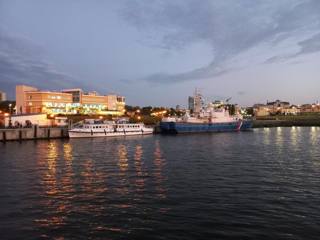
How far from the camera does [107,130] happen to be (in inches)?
3329

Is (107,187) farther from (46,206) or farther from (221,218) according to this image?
(221,218)

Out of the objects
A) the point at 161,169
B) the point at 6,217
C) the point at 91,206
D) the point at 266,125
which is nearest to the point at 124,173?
the point at 161,169

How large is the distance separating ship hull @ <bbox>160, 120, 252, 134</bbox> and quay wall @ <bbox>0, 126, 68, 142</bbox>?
32.0 meters

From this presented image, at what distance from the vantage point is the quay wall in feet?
232

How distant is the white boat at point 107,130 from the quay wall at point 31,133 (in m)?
3.82

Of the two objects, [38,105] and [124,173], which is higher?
[38,105]

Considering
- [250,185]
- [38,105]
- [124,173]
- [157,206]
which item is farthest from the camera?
[38,105]

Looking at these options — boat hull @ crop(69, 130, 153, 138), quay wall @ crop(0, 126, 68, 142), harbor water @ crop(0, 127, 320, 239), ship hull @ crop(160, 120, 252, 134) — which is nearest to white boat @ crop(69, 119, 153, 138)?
boat hull @ crop(69, 130, 153, 138)

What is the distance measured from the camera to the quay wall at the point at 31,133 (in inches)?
2781

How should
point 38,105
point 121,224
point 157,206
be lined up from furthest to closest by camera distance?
1. point 38,105
2. point 157,206
3. point 121,224

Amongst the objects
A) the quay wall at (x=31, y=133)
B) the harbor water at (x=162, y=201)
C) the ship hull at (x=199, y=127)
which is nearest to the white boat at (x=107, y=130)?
the quay wall at (x=31, y=133)

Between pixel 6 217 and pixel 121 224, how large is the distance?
22.1ft

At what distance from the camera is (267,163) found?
35.6 m

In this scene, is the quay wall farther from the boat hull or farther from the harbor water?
the harbor water
